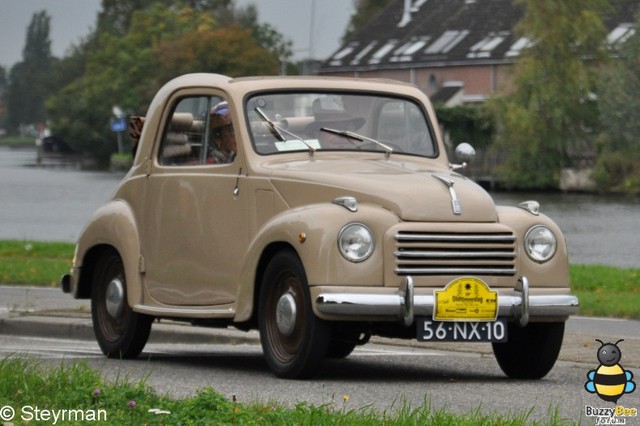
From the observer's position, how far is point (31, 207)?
56531mm

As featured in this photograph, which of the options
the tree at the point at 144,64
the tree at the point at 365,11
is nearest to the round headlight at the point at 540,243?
the tree at the point at 144,64

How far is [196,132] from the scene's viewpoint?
1108 cm

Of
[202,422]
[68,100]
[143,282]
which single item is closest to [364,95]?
[143,282]

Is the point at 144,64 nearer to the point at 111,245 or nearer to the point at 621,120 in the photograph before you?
the point at 621,120

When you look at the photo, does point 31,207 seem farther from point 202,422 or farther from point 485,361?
point 202,422

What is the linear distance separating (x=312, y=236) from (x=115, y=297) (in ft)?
8.94

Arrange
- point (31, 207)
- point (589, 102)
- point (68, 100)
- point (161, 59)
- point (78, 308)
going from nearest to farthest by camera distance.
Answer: point (78, 308)
point (31, 207)
point (589, 102)
point (161, 59)
point (68, 100)

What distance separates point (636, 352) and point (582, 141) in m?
67.2

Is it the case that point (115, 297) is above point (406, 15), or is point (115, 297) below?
below

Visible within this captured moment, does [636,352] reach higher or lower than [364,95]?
lower

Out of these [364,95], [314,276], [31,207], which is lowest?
[31,207]

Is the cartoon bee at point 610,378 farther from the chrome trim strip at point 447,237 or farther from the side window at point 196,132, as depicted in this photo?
the side window at point 196,132

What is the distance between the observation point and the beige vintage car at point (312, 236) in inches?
357

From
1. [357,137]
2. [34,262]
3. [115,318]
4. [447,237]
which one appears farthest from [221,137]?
[34,262]
